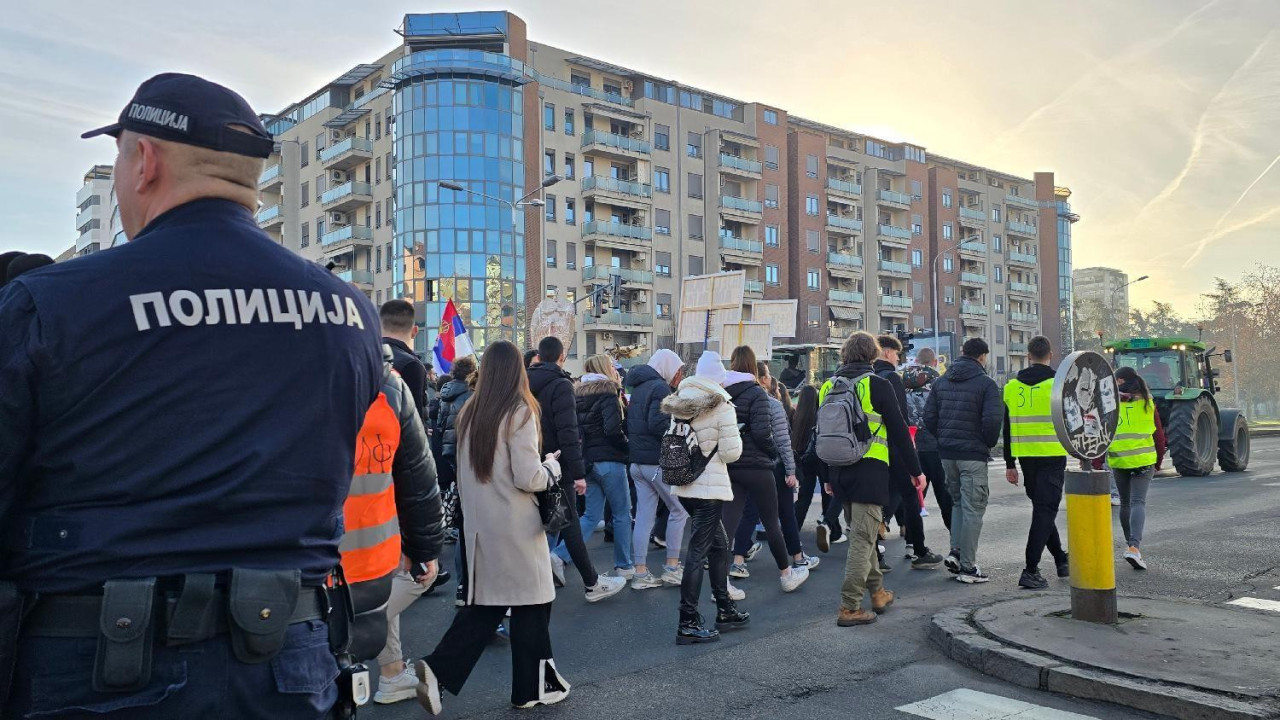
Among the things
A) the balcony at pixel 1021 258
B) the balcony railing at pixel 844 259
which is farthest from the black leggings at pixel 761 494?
the balcony at pixel 1021 258

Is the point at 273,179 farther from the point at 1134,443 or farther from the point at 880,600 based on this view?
the point at 880,600

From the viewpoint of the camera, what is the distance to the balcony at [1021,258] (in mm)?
87125

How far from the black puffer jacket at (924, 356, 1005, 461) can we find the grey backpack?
154cm

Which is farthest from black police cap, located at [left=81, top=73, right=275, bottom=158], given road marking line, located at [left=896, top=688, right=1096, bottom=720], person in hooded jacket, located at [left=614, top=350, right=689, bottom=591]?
person in hooded jacket, located at [left=614, top=350, right=689, bottom=591]

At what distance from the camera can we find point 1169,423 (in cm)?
1842

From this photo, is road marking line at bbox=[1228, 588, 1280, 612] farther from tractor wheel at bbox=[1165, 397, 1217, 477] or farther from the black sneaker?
tractor wheel at bbox=[1165, 397, 1217, 477]

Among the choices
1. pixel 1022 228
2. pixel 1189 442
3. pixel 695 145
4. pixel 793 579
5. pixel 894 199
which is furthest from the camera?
pixel 1022 228

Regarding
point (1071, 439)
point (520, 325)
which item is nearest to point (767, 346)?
point (1071, 439)

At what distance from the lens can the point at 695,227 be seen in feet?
202

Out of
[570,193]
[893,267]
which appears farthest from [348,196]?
[893,267]

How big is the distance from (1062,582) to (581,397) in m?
4.67

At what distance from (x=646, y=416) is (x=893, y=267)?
69.5m

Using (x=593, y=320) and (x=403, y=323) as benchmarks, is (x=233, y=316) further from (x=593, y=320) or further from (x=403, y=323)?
(x=593, y=320)

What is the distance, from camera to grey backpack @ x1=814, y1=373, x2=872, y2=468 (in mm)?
7270
